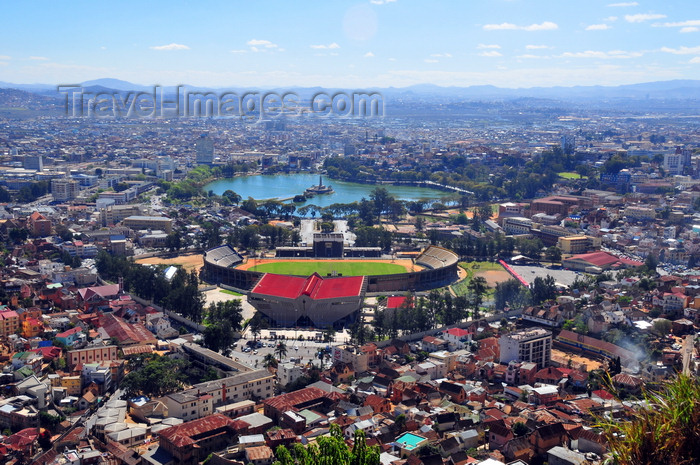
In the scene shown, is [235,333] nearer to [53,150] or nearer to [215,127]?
[53,150]

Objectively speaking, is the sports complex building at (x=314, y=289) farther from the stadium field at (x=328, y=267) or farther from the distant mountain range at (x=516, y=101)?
the distant mountain range at (x=516, y=101)

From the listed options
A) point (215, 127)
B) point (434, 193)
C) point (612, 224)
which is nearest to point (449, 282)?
point (612, 224)

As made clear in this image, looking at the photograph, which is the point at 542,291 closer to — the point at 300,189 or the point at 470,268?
the point at 470,268

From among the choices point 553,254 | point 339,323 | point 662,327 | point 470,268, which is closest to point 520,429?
point 662,327

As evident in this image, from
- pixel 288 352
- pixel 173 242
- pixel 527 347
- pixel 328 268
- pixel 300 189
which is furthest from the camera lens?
pixel 300 189

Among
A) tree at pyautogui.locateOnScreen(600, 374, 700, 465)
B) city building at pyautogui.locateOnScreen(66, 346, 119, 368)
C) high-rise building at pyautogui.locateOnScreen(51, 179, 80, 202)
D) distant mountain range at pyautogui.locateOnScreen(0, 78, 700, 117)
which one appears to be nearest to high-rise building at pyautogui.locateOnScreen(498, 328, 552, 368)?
city building at pyautogui.locateOnScreen(66, 346, 119, 368)

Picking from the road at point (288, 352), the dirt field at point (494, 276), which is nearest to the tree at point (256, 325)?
the road at point (288, 352)

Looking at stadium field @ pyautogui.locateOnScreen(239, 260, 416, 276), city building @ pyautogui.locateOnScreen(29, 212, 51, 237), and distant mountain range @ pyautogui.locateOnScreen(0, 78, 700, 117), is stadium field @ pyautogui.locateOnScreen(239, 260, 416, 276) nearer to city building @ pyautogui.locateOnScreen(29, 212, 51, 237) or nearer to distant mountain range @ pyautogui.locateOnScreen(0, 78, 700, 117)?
city building @ pyautogui.locateOnScreen(29, 212, 51, 237)
